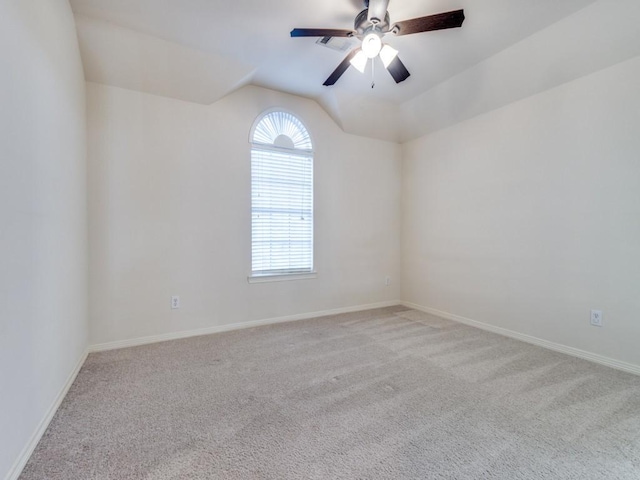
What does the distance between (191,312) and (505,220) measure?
3408mm

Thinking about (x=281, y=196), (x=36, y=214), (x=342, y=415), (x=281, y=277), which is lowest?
(x=342, y=415)

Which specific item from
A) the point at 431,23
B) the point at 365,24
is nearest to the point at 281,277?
the point at 365,24

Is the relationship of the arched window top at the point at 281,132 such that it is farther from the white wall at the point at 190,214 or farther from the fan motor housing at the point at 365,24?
the fan motor housing at the point at 365,24

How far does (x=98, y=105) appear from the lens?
8.57 feet

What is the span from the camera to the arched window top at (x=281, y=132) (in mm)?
3367

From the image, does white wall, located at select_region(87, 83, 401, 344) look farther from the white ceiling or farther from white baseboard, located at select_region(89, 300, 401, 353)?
the white ceiling

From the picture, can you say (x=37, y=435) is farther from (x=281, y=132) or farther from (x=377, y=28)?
(x=281, y=132)

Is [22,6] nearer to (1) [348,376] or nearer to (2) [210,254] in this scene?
(2) [210,254]

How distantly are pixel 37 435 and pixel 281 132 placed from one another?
3.18 metres

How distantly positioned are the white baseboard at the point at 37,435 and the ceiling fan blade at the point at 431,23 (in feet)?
9.94

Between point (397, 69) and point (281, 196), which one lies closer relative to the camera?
point (397, 69)

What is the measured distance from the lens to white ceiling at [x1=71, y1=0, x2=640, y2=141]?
6.97 feet

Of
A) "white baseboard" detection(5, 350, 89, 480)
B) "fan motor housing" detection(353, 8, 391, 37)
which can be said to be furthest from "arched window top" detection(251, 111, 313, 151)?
"white baseboard" detection(5, 350, 89, 480)

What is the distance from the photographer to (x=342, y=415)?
1.71 m
